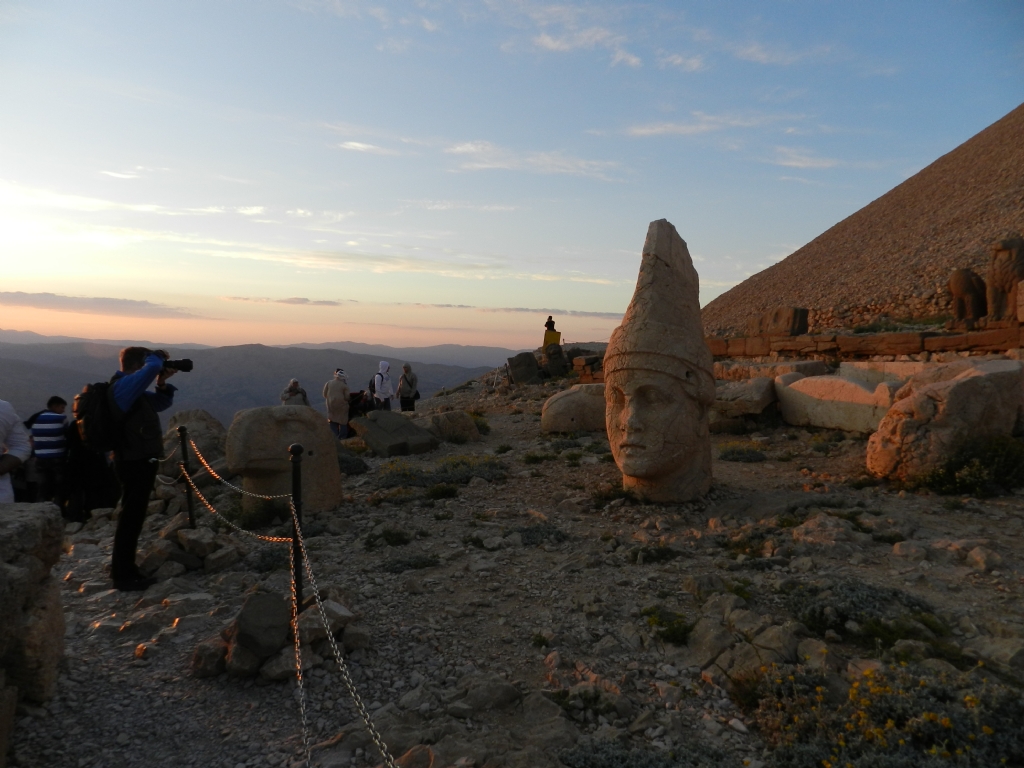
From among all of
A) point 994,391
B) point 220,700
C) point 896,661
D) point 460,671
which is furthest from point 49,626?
point 994,391

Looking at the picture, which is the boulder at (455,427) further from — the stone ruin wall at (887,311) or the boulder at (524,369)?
the stone ruin wall at (887,311)

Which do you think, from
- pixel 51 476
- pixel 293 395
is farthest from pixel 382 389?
pixel 51 476

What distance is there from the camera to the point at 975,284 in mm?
16344

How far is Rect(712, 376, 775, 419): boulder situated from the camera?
12.1 metres

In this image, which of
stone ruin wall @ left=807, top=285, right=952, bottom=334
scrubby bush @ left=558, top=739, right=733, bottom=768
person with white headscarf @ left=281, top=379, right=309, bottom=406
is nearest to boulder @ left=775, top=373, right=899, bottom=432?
scrubby bush @ left=558, top=739, right=733, bottom=768

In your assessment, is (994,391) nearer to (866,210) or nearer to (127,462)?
(127,462)

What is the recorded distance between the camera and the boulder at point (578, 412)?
42.9 feet

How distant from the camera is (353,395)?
15383 millimetres

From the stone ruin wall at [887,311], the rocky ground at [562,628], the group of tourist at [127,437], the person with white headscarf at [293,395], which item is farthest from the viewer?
the stone ruin wall at [887,311]

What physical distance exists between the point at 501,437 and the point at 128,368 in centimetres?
835

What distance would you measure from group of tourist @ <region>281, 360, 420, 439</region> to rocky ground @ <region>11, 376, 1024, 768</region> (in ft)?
16.7

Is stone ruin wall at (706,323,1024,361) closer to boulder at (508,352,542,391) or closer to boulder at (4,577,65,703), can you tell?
boulder at (508,352,542,391)

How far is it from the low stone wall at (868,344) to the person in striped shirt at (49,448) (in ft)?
41.3

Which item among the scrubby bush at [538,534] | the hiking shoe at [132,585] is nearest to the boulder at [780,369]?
the scrubby bush at [538,534]
